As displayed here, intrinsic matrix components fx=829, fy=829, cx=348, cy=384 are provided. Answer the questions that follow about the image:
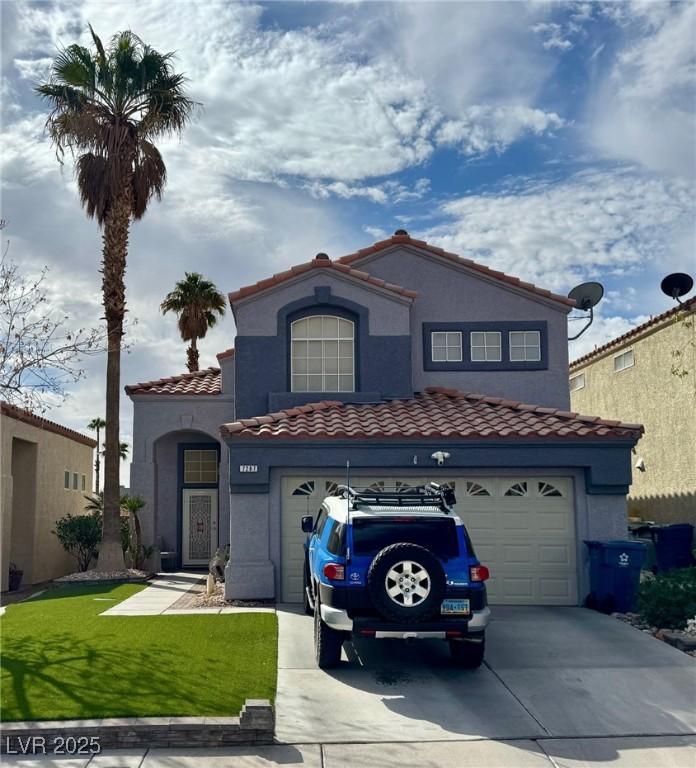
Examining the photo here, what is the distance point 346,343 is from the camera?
1734cm

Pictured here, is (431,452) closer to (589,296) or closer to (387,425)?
(387,425)

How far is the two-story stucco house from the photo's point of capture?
14539 mm

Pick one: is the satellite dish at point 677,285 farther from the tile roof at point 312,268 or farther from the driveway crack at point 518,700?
the driveway crack at point 518,700

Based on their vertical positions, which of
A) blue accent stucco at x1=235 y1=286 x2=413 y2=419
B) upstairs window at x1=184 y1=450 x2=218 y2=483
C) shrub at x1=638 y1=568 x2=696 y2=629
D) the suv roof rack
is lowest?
shrub at x1=638 y1=568 x2=696 y2=629

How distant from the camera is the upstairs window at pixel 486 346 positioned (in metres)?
18.6

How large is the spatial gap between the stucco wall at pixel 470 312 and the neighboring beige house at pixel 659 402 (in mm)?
2575

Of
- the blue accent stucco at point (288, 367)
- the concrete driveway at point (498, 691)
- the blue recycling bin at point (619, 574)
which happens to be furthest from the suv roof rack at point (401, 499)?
the blue accent stucco at point (288, 367)

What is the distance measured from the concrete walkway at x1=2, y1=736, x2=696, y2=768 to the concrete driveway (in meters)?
0.13

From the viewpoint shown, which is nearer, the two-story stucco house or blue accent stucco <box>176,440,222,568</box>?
the two-story stucco house

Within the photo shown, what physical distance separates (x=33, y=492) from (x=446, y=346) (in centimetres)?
1238

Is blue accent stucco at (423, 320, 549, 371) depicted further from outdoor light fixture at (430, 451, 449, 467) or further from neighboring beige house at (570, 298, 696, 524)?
outdoor light fixture at (430, 451, 449, 467)

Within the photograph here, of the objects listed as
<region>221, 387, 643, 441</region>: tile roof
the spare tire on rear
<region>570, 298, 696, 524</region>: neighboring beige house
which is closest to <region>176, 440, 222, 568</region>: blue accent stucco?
<region>221, 387, 643, 441</region>: tile roof

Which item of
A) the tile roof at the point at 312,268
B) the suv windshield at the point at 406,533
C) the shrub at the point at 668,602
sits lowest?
the shrub at the point at 668,602

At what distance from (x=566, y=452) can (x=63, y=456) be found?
17059 millimetres
